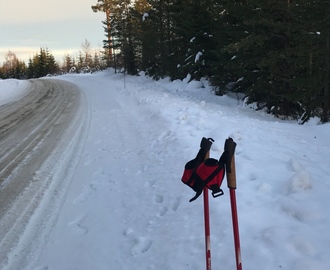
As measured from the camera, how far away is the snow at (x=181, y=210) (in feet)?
10.8

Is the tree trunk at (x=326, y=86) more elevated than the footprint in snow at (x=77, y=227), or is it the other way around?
the tree trunk at (x=326, y=86)

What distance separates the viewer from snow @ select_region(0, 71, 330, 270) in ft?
10.8

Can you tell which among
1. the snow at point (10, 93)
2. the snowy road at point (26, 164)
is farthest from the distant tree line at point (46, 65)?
the snowy road at point (26, 164)

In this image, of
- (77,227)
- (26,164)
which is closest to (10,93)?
(26,164)

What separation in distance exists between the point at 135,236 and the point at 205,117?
5749mm

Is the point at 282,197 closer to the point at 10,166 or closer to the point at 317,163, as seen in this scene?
the point at 317,163

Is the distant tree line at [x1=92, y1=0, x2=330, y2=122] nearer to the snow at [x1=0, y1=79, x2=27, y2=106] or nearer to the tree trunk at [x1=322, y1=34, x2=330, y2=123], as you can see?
the tree trunk at [x1=322, y1=34, x2=330, y2=123]

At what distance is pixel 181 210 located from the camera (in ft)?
14.2

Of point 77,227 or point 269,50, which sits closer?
point 77,227

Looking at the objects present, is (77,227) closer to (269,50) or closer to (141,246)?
(141,246)

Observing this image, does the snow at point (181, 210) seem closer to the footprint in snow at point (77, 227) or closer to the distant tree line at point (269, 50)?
the footprint in snow at point (77, 227)

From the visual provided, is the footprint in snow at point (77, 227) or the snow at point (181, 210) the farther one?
the footprint in snow at point (77, 227)

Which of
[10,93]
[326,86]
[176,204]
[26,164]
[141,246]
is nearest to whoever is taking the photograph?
[141,246]

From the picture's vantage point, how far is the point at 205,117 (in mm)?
9258
